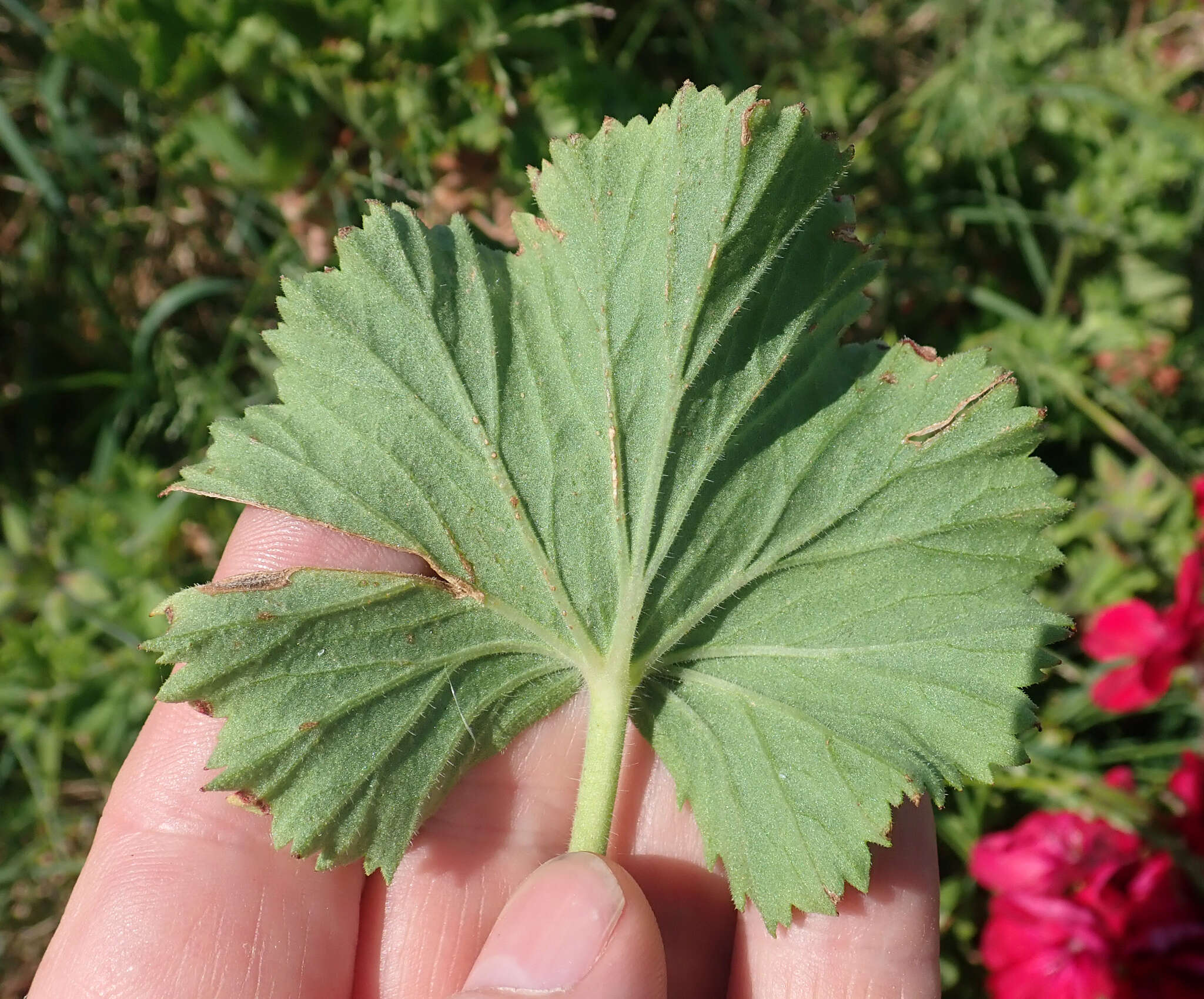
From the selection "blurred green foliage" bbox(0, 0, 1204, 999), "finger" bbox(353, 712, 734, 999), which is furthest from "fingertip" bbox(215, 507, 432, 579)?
"blurred green foliage" bbox(0, 0, 1204, 999)

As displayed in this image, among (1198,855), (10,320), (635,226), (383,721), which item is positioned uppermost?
(635,226)

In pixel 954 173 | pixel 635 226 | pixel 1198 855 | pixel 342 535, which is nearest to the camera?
pixel 635 226

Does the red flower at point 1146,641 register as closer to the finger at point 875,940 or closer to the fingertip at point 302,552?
the finger at point 875,940

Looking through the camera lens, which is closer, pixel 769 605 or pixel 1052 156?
pixel 769 605

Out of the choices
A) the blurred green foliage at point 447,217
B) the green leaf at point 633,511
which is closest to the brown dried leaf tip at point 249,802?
the green leaf at point 633,511

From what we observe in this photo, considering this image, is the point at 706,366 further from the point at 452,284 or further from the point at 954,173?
the point at 954,173

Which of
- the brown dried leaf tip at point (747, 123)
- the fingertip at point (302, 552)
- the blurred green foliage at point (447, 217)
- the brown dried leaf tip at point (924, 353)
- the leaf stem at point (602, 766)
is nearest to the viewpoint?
the brown dried leaf tip at point (747, 123)

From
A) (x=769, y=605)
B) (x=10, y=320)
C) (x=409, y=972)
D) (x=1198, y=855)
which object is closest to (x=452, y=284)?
(x=769, y=605)

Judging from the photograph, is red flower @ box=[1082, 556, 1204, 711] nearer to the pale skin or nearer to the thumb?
the pale skin
